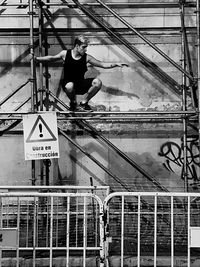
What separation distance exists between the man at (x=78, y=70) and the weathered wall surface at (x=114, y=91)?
1.07 feet

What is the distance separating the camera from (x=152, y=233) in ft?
30.2

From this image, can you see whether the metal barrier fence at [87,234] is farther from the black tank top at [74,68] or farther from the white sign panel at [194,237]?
the black tank top at [74,68]

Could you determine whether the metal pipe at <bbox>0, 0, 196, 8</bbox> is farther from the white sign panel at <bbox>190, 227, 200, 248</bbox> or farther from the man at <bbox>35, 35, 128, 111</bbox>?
the white sign panel at <bbox>190, 227, 200, 248</bbox>

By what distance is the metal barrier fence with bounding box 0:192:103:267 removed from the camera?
7.66 meters

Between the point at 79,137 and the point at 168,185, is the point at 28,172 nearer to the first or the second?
the point at 79,137

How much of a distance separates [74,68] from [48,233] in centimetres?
328

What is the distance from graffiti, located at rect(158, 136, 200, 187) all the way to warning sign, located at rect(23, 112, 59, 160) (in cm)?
218

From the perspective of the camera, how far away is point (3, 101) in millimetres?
10688

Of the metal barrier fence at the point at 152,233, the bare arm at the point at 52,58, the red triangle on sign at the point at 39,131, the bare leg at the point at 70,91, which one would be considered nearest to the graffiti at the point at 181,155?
the metal barrier fence at the point at 152,233

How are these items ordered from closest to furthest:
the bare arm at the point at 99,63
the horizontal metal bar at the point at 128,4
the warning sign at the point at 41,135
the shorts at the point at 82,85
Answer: the warning sign at the point at 41,135 → the bare arm at the point at 99,63 → the shorts at the point at 82,85 → the horizontal metal bar at the point at 128,4

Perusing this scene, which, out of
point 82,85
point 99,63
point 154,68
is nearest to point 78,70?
point 82,85

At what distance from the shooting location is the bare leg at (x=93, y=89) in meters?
10.4

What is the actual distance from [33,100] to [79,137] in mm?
1163

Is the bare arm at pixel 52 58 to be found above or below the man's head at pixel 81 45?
below
